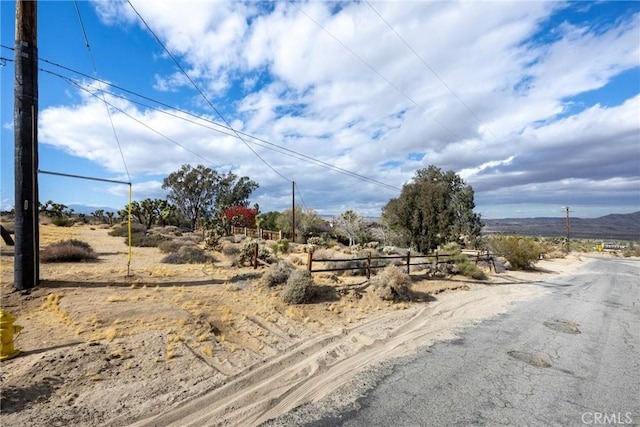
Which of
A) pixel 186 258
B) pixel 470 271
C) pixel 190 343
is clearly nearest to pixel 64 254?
pixel 186 258

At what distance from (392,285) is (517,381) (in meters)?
5.19

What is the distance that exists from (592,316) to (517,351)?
4928mm

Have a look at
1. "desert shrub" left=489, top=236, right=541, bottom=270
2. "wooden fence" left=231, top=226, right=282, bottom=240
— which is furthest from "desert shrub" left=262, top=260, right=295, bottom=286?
"desert shrub" left=489, top=236, right=541, bottom=270

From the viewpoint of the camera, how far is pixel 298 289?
28.5 ft

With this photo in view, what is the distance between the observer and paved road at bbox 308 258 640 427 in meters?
3.85

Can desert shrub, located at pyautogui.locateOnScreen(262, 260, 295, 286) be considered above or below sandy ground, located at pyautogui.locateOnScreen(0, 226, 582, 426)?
above

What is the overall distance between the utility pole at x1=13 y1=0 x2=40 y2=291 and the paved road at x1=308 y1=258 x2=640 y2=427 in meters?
8.18

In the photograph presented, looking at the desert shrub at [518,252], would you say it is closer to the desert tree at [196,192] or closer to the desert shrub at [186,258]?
the desert shrub at [186,258]

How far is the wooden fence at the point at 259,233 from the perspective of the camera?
3037 cm

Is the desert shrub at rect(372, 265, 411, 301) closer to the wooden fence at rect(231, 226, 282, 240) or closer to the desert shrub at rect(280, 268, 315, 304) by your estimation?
the desert shrub at rect(280, 268, 315, 304)

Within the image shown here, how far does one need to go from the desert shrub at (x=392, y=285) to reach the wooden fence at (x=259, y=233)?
1754cm

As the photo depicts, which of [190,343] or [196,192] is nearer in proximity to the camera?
[190,343]

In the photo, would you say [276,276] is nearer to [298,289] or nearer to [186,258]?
[298,289]

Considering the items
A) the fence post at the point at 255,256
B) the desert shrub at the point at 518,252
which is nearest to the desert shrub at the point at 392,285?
the fence post at the point at 255,256
